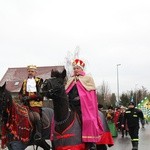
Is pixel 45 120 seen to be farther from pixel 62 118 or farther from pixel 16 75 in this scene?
pixel 16 75

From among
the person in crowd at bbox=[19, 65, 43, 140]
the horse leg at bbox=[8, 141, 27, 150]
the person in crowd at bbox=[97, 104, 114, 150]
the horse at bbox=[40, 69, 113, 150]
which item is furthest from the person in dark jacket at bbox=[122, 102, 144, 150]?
the horse at bbox=[40, 69, 113, 150]

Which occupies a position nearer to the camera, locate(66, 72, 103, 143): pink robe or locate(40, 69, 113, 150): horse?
locate(40, 69, 113, 150): horse

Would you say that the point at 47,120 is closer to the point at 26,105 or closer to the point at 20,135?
the point at 26,105

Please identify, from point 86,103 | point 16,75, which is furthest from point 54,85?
Answer: point 16,75

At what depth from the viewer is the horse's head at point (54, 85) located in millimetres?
7453

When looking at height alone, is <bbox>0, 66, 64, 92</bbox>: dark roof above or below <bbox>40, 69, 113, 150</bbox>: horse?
above

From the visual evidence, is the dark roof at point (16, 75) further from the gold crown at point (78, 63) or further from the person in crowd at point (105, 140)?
the gold crown at point (78, 63)

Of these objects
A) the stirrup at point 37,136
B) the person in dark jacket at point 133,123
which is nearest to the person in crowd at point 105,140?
the stirrup at point 37,136

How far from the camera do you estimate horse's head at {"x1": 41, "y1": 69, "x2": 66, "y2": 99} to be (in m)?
7.45

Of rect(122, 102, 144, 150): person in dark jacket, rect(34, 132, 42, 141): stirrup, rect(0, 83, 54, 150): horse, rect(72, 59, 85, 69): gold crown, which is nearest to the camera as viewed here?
rect(72, 59, 85, 69): gold crown

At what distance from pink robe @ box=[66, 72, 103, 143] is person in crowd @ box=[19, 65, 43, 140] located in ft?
5.89

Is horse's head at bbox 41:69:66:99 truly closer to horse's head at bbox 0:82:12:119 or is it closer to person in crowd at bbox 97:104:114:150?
horse's head at bbox 0:82:12:119

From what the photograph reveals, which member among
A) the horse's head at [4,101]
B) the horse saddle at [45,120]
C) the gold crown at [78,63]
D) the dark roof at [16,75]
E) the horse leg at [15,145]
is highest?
the dark roof at [16,75]

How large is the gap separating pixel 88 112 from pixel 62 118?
0.72 meters
